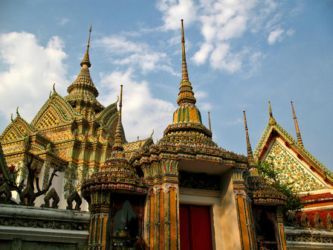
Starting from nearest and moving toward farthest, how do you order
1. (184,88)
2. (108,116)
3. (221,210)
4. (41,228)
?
(41,228) < (221,210) < (184,88) < (108,116)

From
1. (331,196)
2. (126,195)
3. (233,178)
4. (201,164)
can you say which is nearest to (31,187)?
(126,195)

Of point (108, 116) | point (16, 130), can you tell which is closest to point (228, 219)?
point (16, 130)

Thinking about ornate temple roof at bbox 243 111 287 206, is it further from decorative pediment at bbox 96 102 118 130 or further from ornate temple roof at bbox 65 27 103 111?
ornate temple roof at bbox 65 27 103 111

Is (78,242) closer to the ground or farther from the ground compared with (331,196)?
closer to the ground

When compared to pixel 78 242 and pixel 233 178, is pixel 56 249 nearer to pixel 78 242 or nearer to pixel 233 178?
pixel 78 242

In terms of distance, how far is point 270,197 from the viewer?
9039mm

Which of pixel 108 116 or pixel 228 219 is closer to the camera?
pixel 228 219

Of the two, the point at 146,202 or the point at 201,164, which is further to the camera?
the point at 201,164

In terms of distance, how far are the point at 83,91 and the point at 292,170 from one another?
23234mm

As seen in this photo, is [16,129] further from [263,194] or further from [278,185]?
[263,194]

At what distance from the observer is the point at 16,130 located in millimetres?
27781

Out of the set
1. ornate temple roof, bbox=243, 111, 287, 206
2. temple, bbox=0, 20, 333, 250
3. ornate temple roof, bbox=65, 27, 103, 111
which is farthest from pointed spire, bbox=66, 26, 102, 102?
ornate temple roof, bbox=243, 111, 287, 206

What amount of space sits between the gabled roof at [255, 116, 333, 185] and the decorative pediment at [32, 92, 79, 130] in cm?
1615

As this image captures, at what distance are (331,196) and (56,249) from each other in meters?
12.9
